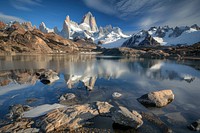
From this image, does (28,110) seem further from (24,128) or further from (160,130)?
(160,130)

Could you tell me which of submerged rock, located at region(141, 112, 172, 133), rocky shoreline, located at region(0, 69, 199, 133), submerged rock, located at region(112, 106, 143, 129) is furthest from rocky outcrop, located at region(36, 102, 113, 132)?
submerged rock, located at region(141, 112, 172, 133)

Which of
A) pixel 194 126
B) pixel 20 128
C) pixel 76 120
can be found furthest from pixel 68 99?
pixel 194 126

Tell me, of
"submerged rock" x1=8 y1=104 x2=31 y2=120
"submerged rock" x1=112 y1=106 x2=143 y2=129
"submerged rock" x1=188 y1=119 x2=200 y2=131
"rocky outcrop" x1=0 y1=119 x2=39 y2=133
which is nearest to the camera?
"rocky outcrop" x1=0 y1=119 x2=39 y2=133

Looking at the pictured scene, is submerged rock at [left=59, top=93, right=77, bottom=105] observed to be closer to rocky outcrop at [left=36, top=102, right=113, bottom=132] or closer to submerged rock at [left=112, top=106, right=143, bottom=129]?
rocky outcrop at [left=36, top=102, right=113, bottom=132]

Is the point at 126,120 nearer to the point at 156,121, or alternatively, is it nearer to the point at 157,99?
the point at 156,121

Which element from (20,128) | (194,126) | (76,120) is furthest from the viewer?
(76,120)

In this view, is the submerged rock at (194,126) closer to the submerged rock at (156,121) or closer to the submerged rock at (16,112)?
the submerged rock at (156,121)

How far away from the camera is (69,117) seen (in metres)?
11.9

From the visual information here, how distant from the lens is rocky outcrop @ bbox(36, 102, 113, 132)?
10898 mm

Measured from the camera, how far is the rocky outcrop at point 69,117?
429 inches

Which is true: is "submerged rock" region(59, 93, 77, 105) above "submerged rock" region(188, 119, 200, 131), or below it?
above

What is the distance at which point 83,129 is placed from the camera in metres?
11.0

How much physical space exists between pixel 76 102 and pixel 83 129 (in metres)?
5.44

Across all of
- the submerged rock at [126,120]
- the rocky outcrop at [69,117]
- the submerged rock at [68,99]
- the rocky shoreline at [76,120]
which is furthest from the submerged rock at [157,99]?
the submerged rock at [68,99]
